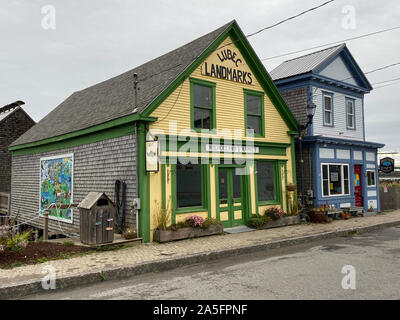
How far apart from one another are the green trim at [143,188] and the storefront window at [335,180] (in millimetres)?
9165

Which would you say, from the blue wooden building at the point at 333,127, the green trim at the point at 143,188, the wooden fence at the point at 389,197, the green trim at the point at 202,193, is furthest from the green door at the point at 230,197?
the wooden fence at the point at 389,197

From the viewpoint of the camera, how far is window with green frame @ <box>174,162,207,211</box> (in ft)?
37.9

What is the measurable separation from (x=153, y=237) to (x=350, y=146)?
11.7m

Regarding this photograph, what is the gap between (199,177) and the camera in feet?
40.0

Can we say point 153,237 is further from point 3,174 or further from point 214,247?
point 3,174

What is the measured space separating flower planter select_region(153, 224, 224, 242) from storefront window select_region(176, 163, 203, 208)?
854 mm

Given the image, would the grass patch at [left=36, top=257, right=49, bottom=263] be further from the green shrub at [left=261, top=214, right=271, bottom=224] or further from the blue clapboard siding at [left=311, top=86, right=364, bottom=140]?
the blue clapboard siding at [left=311, top=86, right=364, bottom=140]

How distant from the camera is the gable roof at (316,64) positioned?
1703 cm

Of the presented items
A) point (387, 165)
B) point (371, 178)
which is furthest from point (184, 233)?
point (387, 165)

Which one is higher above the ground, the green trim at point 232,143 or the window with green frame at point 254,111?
the window with green frame at point 254,111

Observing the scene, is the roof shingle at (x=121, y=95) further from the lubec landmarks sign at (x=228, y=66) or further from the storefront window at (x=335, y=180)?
the storefront window at (x=335, y=180)

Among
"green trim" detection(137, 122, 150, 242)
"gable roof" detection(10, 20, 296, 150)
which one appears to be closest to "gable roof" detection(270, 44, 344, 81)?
"gable roof" detection(10, 20, 296, 150)

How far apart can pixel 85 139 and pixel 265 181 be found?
6944 millimetres
